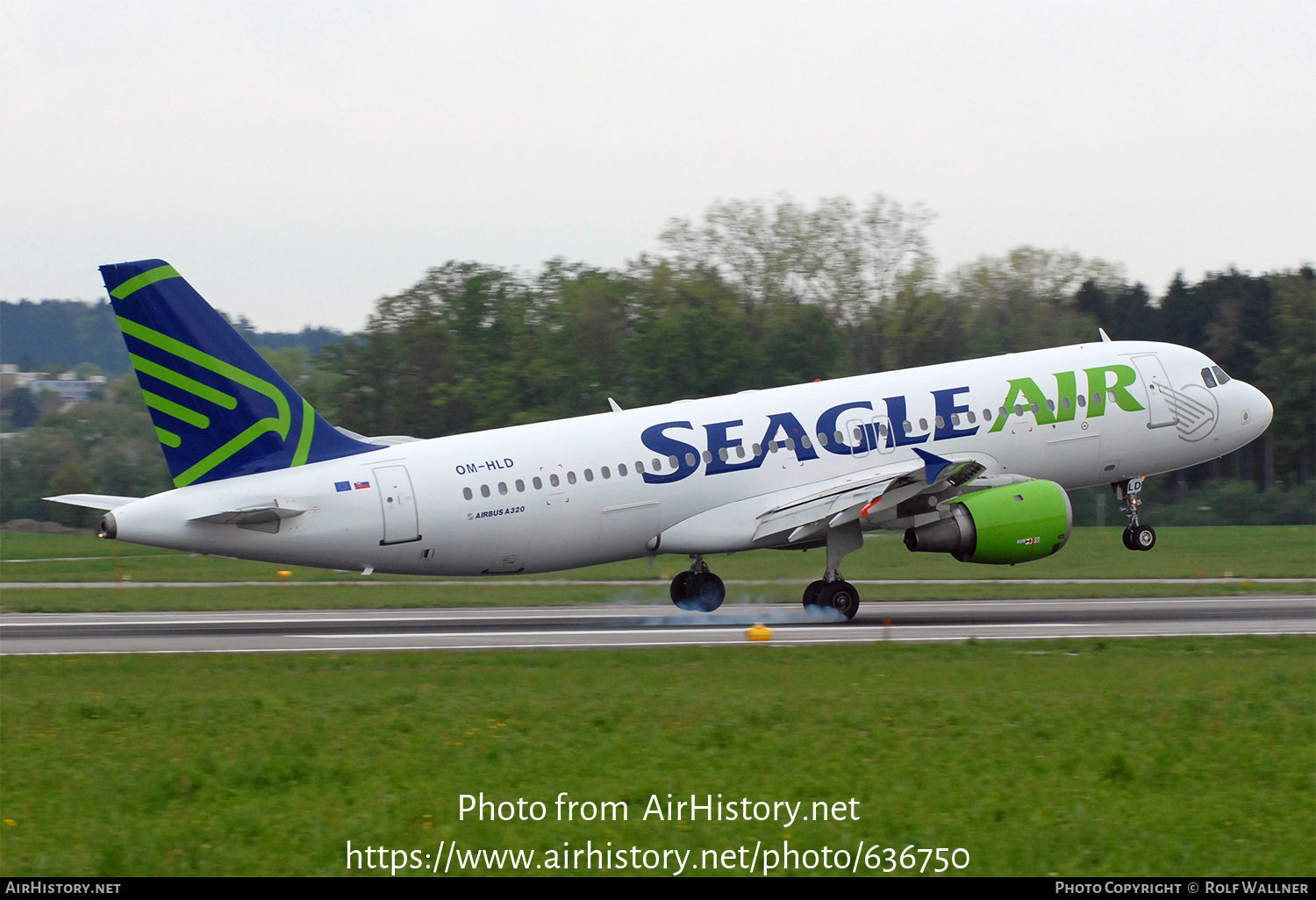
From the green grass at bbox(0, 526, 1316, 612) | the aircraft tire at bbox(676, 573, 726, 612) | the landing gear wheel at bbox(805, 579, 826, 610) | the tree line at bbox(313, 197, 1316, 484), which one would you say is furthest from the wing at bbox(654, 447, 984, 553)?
the tree line at bbox(313, 197, 1316, 484)

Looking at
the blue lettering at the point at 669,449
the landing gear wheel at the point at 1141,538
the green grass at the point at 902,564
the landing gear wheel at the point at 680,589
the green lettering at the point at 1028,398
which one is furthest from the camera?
the green grass at the point at 902,564

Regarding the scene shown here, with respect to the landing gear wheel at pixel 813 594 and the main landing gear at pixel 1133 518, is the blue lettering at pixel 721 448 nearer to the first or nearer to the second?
the landing gear wheel at pixel 813 594

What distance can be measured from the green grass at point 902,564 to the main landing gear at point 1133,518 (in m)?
7.05

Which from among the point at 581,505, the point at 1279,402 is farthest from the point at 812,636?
the point at 1279,402

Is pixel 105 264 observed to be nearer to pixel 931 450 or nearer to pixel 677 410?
pixel 677 410

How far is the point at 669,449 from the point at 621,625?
354 centimetres

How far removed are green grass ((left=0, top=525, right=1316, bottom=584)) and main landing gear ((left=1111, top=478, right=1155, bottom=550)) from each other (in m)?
7.05

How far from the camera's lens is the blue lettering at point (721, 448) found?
27781 mm

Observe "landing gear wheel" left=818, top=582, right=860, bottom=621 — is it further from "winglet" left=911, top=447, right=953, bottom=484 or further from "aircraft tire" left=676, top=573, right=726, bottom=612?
"winglet" left=911, top=447, right=953, bottom=484

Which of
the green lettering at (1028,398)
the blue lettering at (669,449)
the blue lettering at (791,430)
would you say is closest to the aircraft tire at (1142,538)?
the green lettering at (1028,398)

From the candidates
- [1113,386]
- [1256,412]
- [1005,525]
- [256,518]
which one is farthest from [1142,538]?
[256,518]

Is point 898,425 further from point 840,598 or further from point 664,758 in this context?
point 664,758

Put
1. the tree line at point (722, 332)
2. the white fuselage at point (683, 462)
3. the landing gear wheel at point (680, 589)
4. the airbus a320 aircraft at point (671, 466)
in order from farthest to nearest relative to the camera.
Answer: the tree line at point (722, 332) < the landing gear wheel at point (680, 589) < the white fuselage at point (683, 462) < the airbus a320 aircraft at point (671, 466)

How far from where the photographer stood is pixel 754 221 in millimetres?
72188
